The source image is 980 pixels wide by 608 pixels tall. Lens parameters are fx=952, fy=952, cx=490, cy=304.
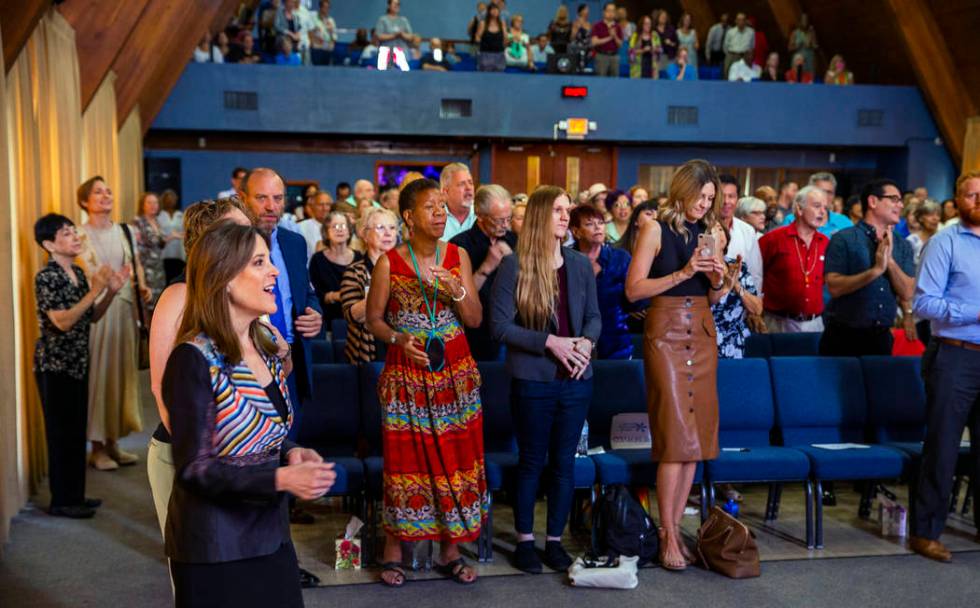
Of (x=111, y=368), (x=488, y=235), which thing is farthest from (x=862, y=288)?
(x=111, y=368)

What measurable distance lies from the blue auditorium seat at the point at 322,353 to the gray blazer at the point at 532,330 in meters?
1.82

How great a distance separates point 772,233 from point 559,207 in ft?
6.98

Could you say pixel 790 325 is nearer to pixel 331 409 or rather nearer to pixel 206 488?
pixel 331 409

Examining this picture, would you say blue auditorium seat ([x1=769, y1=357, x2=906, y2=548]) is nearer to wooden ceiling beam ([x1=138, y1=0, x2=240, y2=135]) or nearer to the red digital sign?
wooden ceiling beam ([x1=138, y1=0, x2=240, y2=135])

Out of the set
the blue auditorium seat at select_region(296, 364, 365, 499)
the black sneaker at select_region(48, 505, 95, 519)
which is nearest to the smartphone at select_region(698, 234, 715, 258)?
the blue auditorium seat at select_region(296, 364, 365, 499)

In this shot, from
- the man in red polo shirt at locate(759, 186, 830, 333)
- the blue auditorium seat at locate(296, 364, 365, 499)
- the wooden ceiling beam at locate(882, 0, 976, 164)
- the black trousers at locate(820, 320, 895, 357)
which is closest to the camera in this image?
the blue auditorium seat at locate(296, 364, 365, 499)

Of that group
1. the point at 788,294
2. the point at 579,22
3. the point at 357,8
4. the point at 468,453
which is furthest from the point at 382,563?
the point at 357,8

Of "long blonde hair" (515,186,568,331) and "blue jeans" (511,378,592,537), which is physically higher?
"long blonde hair" (515,186,568,331)

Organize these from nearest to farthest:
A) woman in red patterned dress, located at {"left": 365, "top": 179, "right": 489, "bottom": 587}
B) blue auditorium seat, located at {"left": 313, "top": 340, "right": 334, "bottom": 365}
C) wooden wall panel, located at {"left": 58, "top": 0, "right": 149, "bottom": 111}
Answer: woman in red patterned dress, located at {"left": 365, "top": 179, "right": 489, "bottom": 587}
blue auditorium seat, located at {"left": 313, "top": 340, "right": 334, "bottom": 365}
wooden wall panel, located at {"left": 58, "top": 0, "right": 149, "bottom": 111}

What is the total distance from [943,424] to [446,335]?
227 cm

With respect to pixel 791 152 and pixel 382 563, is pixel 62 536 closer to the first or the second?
pixel 382 563

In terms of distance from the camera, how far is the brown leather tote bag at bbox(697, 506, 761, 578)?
13.3 ft

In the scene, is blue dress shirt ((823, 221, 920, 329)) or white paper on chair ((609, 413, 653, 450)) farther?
blue dress shirt ((823, 221, 920, 329))

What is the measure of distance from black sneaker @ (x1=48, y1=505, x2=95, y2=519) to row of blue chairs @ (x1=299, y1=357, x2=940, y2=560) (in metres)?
1.24
